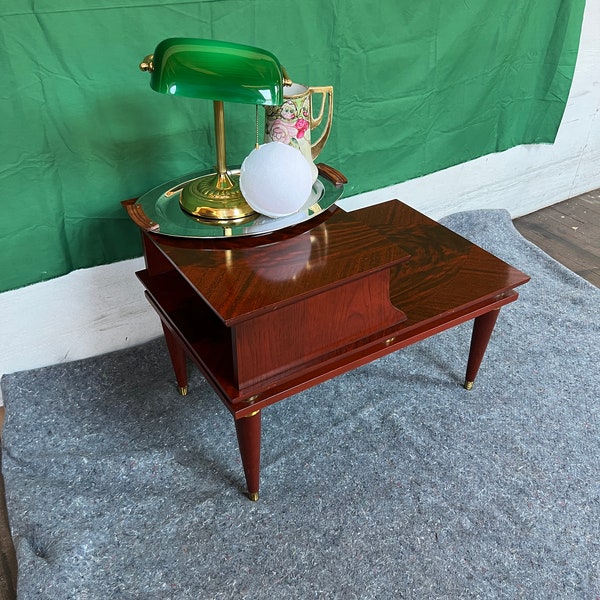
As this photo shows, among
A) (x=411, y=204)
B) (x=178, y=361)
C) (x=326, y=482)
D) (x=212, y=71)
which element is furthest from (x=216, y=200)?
(x=411, y=204)

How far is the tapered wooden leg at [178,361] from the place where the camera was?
3.88 ft

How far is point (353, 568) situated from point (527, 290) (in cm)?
94

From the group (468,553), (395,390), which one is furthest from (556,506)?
(395,390)

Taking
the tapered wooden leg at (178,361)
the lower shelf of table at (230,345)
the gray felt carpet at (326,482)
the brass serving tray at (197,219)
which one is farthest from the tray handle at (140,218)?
the gray felt carpet at (326,482)

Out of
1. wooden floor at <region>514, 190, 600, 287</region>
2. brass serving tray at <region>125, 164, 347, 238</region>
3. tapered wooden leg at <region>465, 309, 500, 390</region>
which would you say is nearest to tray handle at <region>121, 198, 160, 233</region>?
brass serving tray at <region>125, 164, 347, 238</region>

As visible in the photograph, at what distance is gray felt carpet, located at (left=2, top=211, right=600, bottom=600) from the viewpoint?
3.05 ft

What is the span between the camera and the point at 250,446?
37.4 inches

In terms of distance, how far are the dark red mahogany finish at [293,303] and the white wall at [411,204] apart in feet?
0.75

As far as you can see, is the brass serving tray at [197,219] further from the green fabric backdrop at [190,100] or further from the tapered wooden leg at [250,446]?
the tapered wooden leg at [250,446]

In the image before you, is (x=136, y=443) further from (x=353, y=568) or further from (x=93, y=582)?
(x=353, y=568)

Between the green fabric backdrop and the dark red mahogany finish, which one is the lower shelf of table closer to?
the dark red mahogany finish

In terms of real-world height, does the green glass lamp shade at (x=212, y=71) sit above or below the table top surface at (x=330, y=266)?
above

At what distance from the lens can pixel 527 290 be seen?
62.5 inches

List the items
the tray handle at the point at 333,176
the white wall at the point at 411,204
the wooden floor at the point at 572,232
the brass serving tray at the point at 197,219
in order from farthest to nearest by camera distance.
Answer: the wooden floor at the point at 572,232
the white wall at the point at 411,204
the tray handle at the point at 333,176
the brass serving tray at the point at 197,219
